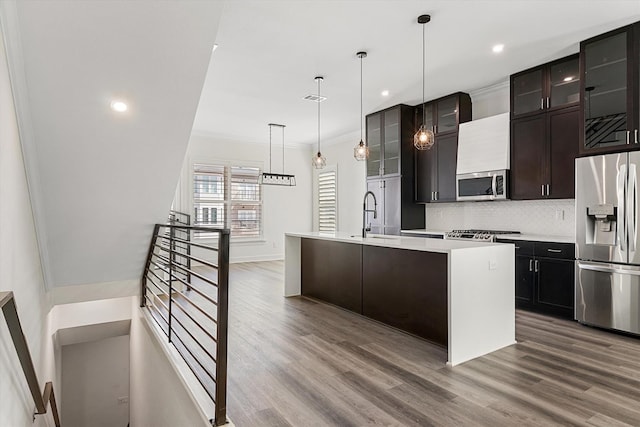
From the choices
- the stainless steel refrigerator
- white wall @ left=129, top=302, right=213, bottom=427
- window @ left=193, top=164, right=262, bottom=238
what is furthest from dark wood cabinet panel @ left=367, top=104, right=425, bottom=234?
white wall @ left=129, top=302, right=213, bottom=427

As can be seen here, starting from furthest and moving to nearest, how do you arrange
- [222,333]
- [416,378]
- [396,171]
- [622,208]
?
1. [396,171]
2. [622,208]
3. [416,378]
4. [222,333]

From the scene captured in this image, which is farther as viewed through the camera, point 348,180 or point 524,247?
point 348,180

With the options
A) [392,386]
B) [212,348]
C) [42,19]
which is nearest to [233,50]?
[42,19]

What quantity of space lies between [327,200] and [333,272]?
4639 millimetres

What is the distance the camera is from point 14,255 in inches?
92.9

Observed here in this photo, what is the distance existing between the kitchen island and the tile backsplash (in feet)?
6.56

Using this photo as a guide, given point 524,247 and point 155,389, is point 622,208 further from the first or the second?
point 155,389

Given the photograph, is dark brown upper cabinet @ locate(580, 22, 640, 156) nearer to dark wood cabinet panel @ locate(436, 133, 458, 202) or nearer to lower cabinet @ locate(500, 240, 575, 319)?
lower cabinet @ locate(500, 240, 575, 319)

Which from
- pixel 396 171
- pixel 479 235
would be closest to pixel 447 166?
pixel 396 171

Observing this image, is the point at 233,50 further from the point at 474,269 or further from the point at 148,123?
the point at 474,269

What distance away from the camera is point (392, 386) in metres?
2.51

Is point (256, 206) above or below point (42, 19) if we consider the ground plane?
below

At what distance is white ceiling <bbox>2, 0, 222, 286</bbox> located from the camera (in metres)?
2.08

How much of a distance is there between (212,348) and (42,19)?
8.48 feet
